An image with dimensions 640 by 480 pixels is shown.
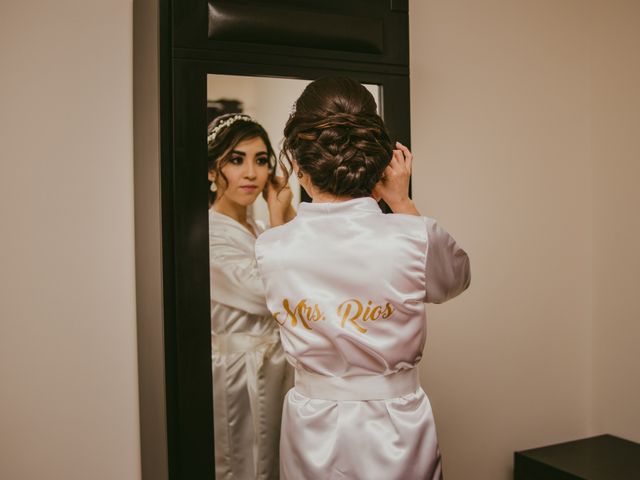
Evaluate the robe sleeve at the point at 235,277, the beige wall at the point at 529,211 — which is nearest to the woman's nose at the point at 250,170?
the robe sleeve at the point at 235,277

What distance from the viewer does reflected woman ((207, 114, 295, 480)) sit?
4.25 ft

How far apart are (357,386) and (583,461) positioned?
123cm

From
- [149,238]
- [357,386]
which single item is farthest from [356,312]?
[149,238]

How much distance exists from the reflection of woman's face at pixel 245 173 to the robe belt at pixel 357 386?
38cm

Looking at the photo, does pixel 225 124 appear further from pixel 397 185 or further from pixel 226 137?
pixel 397 185

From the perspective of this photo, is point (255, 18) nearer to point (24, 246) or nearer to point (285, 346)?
point (285, 346)

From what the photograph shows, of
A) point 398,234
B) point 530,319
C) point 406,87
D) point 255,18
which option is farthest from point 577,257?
point 255,18

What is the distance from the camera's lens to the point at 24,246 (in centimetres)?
163

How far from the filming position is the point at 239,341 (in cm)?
132

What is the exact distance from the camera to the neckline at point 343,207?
1162mm

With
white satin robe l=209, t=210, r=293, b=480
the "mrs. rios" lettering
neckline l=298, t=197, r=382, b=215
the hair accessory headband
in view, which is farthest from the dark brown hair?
the "mrs. rios" lettering

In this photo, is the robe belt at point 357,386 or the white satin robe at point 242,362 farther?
the white satin robe at point 242,362

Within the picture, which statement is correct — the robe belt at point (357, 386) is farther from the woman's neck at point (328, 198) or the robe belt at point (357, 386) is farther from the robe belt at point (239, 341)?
the woman's neck at point (328, 198)

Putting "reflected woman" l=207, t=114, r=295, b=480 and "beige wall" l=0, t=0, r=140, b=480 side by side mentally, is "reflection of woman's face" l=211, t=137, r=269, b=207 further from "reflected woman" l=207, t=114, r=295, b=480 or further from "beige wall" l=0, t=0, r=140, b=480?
"beige wall" l=0, t=0, r=140, b=480
